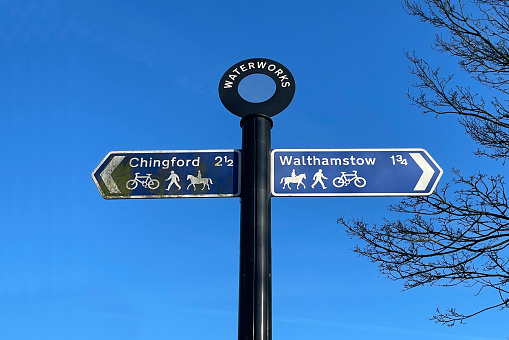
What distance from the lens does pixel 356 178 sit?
344cm

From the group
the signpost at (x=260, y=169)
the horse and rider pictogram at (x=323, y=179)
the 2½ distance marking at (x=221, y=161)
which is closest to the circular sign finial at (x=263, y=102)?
the signpost at (x=260, y=169)

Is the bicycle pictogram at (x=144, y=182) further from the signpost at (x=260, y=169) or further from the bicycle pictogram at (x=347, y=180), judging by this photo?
the bicycle pictogram at (x=347, y=180)

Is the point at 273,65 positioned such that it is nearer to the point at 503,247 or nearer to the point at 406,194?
the point at 406,194

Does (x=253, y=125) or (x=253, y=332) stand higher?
(x=253, y=125)

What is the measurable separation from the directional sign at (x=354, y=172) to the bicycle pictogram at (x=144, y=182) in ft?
2.43

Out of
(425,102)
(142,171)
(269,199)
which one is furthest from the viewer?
(425,102)

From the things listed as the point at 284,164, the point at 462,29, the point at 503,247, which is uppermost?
the point at 462,29

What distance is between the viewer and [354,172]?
3.45 meters

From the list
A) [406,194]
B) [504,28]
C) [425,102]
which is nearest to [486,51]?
[504,28]

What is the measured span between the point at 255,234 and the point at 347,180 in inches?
28.0

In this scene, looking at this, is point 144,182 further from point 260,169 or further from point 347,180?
point 347,180

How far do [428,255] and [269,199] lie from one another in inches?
162

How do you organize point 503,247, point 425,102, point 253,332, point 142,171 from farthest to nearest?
point 425,102, point 503,247, point 142,171, point 253,332

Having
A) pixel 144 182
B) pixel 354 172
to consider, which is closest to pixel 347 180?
pixel 354 172
